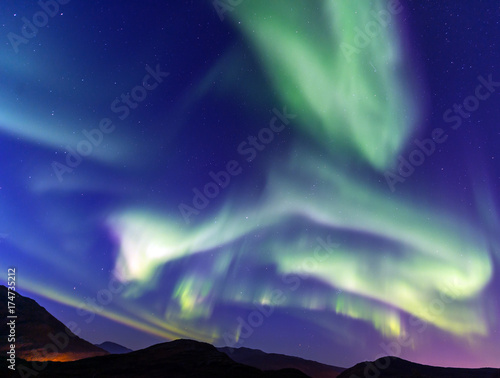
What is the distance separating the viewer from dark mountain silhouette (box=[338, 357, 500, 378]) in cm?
7031

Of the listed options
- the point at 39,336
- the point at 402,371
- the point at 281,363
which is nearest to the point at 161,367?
the point at 39,336

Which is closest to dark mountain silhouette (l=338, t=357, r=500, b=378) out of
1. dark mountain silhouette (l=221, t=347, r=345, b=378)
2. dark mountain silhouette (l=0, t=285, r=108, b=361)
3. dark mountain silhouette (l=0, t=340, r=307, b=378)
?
dark mountain silhouette (l=0, t=340, r=307, b=378)

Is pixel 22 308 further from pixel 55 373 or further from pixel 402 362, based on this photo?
Answer: pixel 402 362

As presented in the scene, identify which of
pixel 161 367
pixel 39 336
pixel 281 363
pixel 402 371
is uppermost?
pixel 39 336

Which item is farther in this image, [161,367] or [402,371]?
[402,371]

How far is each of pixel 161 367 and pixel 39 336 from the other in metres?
40.9

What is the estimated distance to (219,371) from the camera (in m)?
50.8

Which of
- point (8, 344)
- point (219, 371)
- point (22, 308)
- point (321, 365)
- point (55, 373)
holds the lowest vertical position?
point (321, 365)

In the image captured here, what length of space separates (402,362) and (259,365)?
8218 cm

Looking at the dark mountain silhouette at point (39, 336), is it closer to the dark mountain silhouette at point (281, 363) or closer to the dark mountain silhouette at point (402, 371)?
the dark mountain silhouette at point (402, 371)

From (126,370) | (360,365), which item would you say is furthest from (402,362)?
(126,370)

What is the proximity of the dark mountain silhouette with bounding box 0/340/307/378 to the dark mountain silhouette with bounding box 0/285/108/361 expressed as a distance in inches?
630

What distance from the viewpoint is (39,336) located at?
2995 inches

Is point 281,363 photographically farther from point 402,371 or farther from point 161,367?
point 161,367
